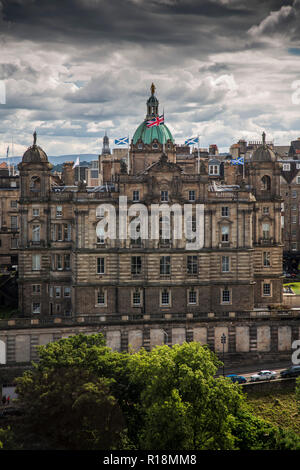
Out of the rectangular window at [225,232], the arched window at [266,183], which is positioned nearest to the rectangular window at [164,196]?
the rectangular window at [225,232]

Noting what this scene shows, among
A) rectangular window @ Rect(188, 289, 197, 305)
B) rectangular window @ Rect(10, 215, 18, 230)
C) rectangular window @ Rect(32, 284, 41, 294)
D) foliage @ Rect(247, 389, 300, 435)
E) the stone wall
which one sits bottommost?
foliage @ Rect(247, 389, 300, 435)

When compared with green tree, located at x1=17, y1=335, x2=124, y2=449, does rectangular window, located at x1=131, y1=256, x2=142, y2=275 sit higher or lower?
higher

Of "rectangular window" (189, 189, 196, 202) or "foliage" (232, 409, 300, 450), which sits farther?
"rectangular window" (189, 189, 196, 202)

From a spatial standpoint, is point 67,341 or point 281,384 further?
point 281,384

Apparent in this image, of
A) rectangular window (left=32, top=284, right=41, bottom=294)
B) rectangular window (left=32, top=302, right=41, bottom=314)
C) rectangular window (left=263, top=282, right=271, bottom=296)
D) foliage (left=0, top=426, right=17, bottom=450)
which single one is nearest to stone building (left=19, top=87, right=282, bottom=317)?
rectangular window (left=32, top=284, right=41, bottom=294)

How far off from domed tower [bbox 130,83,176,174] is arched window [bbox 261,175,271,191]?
50.3 ft

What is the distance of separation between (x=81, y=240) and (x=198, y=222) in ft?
52.0

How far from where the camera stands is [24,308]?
8625 cm

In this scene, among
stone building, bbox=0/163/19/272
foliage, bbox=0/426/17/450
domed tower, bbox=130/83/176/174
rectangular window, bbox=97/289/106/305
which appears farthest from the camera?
stone building, bbox=0/163/19/272

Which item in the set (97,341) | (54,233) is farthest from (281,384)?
(54,233)

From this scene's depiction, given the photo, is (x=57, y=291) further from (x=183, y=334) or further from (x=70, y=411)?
(x=70, y=411)

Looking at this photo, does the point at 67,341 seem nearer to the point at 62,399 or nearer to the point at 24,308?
the point at 62,399

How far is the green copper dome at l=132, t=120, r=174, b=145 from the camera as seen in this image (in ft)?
309

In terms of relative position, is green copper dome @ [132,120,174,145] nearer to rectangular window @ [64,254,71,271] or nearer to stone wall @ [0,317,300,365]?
rectangular window @ [64,254,71,271]
